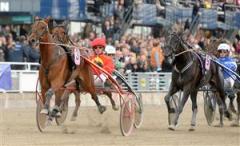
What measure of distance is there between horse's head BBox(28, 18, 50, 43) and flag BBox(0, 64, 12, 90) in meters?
6.87

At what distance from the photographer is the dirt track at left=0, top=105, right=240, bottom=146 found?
12523 millimetres

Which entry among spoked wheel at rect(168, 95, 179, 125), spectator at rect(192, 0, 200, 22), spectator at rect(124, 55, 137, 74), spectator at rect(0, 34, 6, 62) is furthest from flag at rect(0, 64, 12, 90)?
spectator at rect(192, 0, 200, 22)

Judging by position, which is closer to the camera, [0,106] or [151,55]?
[0,106]

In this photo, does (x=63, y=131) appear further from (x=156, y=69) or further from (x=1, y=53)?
(x=156, y=69)

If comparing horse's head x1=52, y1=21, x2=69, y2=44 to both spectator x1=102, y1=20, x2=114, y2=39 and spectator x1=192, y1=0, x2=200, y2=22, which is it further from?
spectator x1=192, y1=0, x2=200, y2=22

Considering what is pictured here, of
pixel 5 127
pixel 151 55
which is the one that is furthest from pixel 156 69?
pixel 5 127

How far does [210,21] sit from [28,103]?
11636 mm

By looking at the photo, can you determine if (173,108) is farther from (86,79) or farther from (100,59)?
(86,79)

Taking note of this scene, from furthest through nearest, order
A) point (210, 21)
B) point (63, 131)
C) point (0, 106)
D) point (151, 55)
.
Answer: point (210, 21) → point (151, 55) → point (0, 106) → point (63, 131)

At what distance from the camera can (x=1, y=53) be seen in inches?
860

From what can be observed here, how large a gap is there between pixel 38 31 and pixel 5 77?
23.8 feet

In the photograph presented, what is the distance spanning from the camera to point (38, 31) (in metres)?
13.6

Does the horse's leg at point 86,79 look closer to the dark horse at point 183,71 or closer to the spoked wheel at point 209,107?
the dark horse at point 183,71

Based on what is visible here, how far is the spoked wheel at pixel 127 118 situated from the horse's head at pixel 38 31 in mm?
1774
